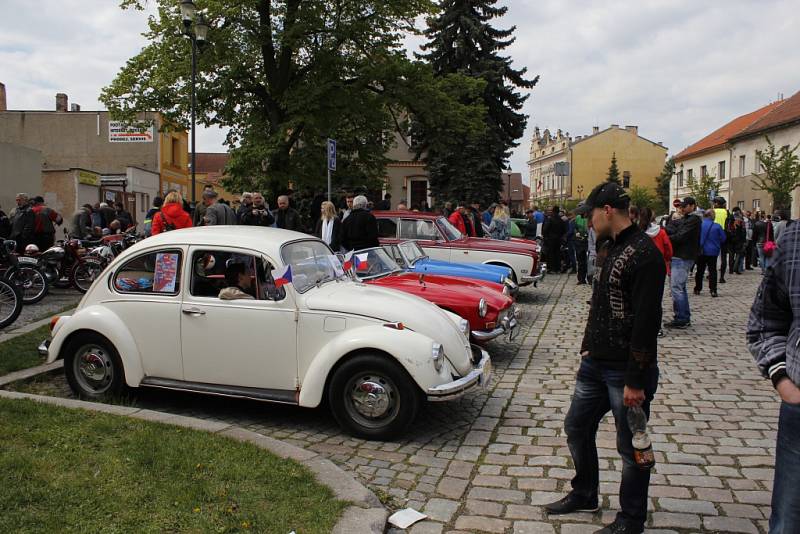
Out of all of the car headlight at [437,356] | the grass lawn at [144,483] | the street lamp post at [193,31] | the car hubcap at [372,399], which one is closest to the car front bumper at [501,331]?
the car headlight at [437,356]

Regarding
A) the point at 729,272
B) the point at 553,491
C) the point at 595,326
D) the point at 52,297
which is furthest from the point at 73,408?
the point at 729,272

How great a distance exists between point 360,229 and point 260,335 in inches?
215

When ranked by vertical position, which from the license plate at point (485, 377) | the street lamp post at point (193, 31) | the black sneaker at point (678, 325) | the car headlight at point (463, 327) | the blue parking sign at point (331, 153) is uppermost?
the street lamp post at point (193, 31)

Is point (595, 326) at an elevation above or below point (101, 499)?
above

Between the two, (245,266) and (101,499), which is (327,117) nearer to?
(245,266)

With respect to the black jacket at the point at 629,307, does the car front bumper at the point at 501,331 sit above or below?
below

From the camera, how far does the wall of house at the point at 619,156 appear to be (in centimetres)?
9031

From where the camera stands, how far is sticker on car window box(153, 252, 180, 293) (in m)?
5.67

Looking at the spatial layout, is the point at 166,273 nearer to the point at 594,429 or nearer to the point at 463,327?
the point at 463,327

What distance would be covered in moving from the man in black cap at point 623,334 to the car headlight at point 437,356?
149cm

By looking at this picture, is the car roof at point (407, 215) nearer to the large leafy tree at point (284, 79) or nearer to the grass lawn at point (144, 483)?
the large leafy tree at point (284, 79)

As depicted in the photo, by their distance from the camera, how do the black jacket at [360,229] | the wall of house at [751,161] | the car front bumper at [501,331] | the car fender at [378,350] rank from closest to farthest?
the car fender at [378,350], the car front bumper at [501,331], the black jacket at [360,229], the wall of house at [751,161]

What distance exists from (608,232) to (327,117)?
1807 centimetres

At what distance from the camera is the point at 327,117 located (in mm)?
20609
